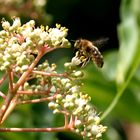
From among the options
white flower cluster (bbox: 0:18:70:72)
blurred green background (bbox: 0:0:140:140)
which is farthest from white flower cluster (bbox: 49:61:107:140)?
blurred green background (bbox: 0:0:140:140)

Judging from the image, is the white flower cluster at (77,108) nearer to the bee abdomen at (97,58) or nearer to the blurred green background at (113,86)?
the bee abdomen at (97,58)

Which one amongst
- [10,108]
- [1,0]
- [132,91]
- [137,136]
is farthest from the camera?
[137,136]

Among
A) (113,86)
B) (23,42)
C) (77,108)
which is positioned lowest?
(77,108)

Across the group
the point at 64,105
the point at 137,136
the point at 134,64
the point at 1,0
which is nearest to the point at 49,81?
the point at 64,105

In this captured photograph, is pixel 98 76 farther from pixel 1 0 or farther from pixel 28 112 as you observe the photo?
pixel 1 0

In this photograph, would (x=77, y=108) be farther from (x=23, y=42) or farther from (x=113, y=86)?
(x=113, y=86)

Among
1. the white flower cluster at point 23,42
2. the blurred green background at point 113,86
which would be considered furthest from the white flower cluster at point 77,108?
the blurred green background at point 113,86

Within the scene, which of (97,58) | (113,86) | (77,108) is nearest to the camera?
(77,108)

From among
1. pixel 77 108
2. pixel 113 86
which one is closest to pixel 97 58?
pixel 77 108

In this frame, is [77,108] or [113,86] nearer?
[77,108]
